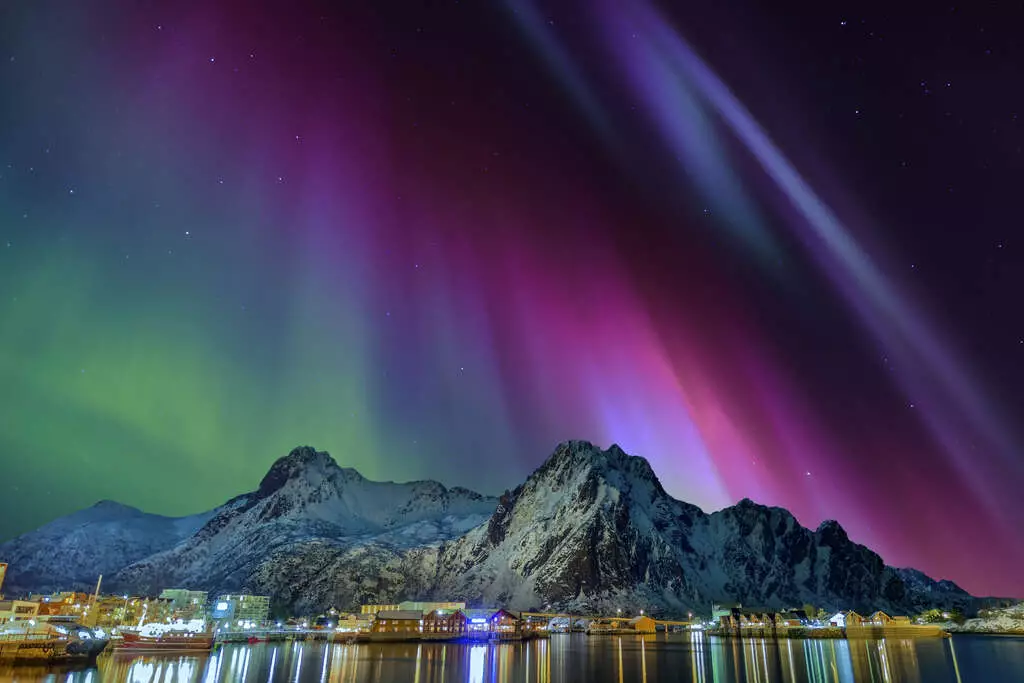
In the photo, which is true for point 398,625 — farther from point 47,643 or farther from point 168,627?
point 47,643

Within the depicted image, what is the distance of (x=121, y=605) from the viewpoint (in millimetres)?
159375

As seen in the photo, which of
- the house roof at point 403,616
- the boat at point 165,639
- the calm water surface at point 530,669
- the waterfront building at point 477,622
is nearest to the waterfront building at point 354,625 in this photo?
the house roof at point 403,616

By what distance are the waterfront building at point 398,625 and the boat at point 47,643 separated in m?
70.5

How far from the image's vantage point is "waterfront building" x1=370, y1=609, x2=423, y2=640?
15975 centimetres

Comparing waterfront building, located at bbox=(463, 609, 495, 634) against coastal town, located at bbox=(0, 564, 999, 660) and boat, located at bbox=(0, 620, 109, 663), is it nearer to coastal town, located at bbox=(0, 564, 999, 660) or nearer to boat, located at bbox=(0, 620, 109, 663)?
coastal town, located at bbox=(0, 564, 999, 660)

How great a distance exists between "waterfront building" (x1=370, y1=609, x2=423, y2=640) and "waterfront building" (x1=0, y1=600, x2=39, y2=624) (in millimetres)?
74046

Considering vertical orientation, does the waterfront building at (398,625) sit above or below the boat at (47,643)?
above

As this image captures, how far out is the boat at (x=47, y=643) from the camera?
266 ft

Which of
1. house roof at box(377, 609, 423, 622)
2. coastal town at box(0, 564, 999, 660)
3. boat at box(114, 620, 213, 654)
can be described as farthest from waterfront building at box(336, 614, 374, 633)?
boat at box(114, 620, 213, 654)

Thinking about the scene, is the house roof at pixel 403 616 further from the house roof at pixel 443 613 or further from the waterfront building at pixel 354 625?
the waterfront building at pixel 354 625

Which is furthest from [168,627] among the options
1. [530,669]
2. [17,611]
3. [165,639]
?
[530,669]

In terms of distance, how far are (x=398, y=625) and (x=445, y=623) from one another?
11894 millimetres

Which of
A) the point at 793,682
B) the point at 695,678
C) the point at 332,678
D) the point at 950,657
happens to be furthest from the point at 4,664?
the point at 950,657

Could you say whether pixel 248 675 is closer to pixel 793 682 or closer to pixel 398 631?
pixel 793 682
